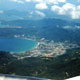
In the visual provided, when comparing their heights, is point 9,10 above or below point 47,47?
above

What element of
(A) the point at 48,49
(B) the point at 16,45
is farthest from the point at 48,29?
(B) the point at 16,45

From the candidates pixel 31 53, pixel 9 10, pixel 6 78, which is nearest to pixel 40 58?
pixel 31 53

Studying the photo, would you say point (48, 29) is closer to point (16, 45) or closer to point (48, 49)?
point (48, 49)

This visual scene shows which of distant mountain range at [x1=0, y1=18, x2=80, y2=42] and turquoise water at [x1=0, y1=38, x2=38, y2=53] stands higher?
distant mountain range at [x1=0, y1=18, x2=80, y2=42]

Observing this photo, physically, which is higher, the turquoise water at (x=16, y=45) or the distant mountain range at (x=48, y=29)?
the distant mountain range at (x=48, y=29)

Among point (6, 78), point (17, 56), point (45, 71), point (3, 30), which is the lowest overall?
point (6, 78)

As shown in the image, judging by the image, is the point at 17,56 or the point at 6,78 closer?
the point at 6,78

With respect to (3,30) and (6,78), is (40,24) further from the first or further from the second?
(6,78)

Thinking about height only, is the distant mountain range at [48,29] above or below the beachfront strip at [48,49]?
above
